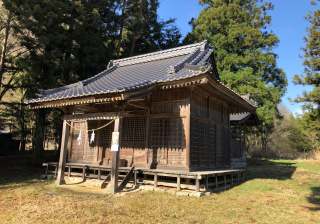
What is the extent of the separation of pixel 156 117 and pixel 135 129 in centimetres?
120

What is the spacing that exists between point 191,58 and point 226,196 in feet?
21.1

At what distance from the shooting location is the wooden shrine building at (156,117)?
7.98 meters

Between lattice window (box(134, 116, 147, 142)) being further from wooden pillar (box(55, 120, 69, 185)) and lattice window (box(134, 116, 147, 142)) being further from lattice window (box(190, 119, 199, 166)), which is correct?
wooden pillar (box(55, 120, 69, 185))

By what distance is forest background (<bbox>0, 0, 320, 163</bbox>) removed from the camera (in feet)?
48.9

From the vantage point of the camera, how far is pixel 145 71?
36.9 feet

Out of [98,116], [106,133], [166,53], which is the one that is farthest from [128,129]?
[166,53]

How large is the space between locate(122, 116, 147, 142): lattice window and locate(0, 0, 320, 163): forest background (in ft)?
26.4

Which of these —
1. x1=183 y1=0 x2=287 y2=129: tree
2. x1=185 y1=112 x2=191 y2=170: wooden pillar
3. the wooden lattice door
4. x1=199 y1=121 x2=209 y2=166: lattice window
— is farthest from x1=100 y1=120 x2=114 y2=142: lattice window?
x1=183 y1=0 x2=287 y2=129: tree

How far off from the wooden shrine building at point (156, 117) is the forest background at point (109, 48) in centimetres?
631

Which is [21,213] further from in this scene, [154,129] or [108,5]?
[108,5]

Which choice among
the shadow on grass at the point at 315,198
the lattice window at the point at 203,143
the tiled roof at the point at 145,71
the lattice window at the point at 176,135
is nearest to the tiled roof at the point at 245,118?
the tiled roof at the point at 145,71

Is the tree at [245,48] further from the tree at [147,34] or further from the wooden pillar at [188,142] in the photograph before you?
the wooden pillar at [188,142]

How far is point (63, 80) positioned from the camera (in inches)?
696

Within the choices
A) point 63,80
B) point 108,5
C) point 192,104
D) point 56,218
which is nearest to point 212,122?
point 192,104
